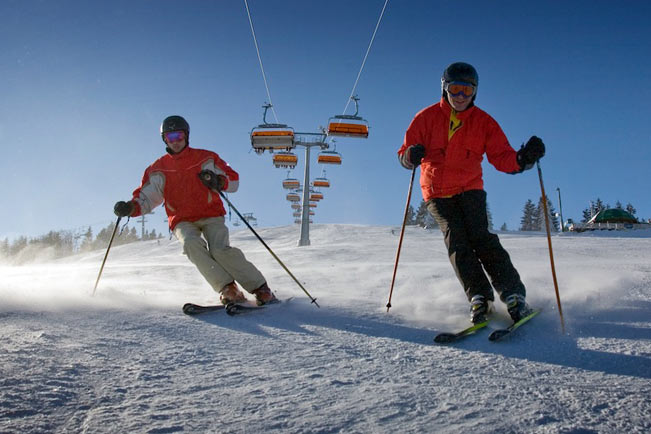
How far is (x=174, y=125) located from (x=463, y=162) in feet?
9.22

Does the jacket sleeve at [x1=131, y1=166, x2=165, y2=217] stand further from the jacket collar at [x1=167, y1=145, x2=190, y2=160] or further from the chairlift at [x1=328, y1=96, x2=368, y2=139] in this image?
the chairlift at [x1=328, y1=96, x2=368, y2=139]

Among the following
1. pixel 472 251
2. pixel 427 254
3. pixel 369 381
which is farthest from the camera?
pixel 427 254

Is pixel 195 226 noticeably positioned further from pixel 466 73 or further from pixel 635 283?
pixel 635 283

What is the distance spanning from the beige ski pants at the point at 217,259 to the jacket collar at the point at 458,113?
2127 millimetres

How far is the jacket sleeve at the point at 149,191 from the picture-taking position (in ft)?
13.3

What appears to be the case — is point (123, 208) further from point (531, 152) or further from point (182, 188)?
point (531, 152)

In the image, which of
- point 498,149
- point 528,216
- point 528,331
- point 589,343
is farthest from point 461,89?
point 528,216

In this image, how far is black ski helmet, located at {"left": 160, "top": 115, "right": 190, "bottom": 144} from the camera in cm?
404

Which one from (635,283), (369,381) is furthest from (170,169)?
(635,283)

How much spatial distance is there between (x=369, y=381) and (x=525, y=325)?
1.38 metres

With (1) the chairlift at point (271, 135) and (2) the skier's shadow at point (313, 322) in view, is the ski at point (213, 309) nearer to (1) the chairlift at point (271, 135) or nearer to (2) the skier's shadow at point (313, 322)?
(2) the skier's shadow at point (313, 322)

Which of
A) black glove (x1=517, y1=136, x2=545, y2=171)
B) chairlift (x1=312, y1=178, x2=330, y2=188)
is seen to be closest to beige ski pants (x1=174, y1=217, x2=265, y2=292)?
black glove (x1=517, y1=136, x2=545, y2=171)

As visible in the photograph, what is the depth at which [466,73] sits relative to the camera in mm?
3170

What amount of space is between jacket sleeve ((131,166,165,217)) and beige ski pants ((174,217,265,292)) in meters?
0.49
